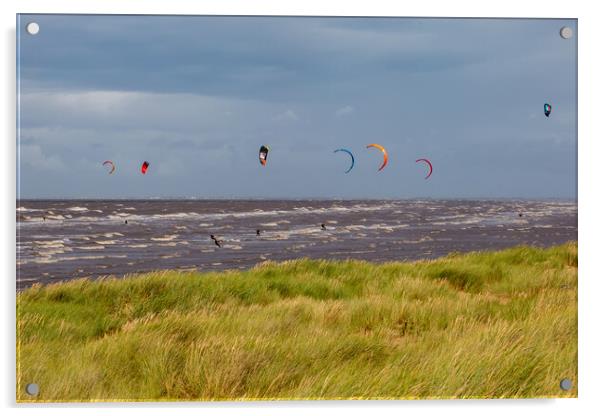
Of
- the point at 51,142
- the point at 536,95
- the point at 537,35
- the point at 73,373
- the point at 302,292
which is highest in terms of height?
the point at 537,35

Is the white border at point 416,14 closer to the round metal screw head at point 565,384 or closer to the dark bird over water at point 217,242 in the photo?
the round metal screw head at point 565,384

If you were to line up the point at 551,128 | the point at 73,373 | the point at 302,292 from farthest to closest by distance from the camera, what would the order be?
1. the point at 302,292
2. the point at 551,128
3. the point at 73,373

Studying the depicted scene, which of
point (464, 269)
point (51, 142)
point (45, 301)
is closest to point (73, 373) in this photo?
point (45, 301)

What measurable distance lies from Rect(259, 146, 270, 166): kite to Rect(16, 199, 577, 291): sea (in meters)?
0.34

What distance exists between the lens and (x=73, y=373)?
17.4 feet

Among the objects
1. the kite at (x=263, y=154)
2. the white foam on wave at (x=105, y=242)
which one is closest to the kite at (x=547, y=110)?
the kite at (x=263, y=154)

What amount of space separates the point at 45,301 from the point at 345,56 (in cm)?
303

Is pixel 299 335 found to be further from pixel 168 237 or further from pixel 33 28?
pixel 33 28

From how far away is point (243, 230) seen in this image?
5992mm

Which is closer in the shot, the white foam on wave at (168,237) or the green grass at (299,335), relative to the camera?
the green grass at (299,335)

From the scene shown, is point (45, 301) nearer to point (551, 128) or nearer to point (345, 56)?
point (345, 56)

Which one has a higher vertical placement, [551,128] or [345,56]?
[345,56]

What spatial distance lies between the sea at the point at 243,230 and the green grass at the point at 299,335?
0.15 metres

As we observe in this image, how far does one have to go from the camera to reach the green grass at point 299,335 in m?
5.32
